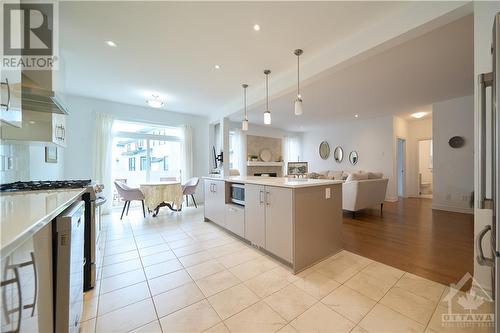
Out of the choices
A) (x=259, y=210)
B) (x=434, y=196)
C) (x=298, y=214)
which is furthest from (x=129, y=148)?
(x=434, y=196)

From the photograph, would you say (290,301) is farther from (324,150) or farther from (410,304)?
(324,150)

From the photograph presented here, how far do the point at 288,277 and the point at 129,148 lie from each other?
4.97m

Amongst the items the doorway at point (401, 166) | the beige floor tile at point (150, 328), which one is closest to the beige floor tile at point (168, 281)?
the beige floor tile at point (150, 328)

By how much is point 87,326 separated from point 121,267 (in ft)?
2.80

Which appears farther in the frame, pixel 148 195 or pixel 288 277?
pixel 148 195

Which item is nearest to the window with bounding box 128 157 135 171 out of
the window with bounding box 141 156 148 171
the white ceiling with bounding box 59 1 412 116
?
the window with bounding box 141 156 148 171

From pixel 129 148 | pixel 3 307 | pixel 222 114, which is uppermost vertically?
pixel 222 114

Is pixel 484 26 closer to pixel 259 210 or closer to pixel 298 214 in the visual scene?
pixel 298 214

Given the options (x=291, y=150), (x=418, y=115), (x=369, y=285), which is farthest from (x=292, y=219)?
(x=291, y=150)

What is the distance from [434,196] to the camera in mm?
4883

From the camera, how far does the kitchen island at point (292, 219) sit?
80.1 inches

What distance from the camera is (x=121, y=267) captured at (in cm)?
216

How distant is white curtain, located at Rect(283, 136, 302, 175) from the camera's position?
8.28 m
